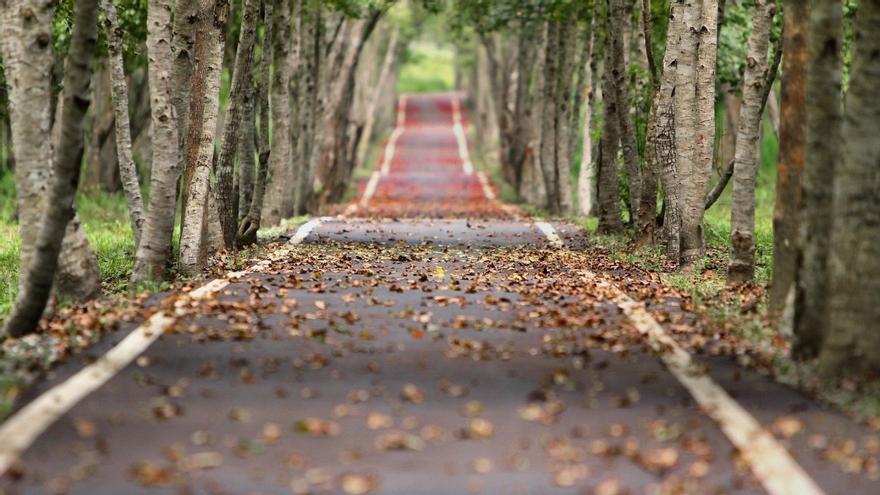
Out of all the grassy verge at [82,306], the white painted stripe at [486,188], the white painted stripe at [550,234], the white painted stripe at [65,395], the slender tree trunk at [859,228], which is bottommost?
the white painted stripe at [486,188]

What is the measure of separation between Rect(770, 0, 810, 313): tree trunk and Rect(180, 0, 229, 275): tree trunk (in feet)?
22.7

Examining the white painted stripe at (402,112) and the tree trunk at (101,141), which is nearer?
the tree trunk at (101,141)

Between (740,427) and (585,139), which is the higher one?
(740,427)

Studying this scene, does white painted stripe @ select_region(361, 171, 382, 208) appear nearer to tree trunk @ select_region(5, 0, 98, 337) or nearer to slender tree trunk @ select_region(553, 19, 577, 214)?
slender tree trunk @ select_region(553, 19, 577, 214)

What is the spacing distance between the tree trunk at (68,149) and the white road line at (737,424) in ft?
15.7

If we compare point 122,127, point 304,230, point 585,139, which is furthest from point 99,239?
point 585,139

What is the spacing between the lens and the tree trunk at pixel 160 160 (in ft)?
52.4

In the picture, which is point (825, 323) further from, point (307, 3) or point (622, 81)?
point (307, 3)

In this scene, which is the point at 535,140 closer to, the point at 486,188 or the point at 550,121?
the point at 550,121

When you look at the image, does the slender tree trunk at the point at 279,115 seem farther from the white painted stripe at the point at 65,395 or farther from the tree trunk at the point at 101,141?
the white painted stripe at the point at 65,395

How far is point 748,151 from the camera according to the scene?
1577 cm

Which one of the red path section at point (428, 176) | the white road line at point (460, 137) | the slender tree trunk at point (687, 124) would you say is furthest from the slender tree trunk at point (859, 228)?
the white road line at point (460, 137)

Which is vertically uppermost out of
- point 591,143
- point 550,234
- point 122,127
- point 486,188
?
point 122,127

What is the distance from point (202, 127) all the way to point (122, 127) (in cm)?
139
